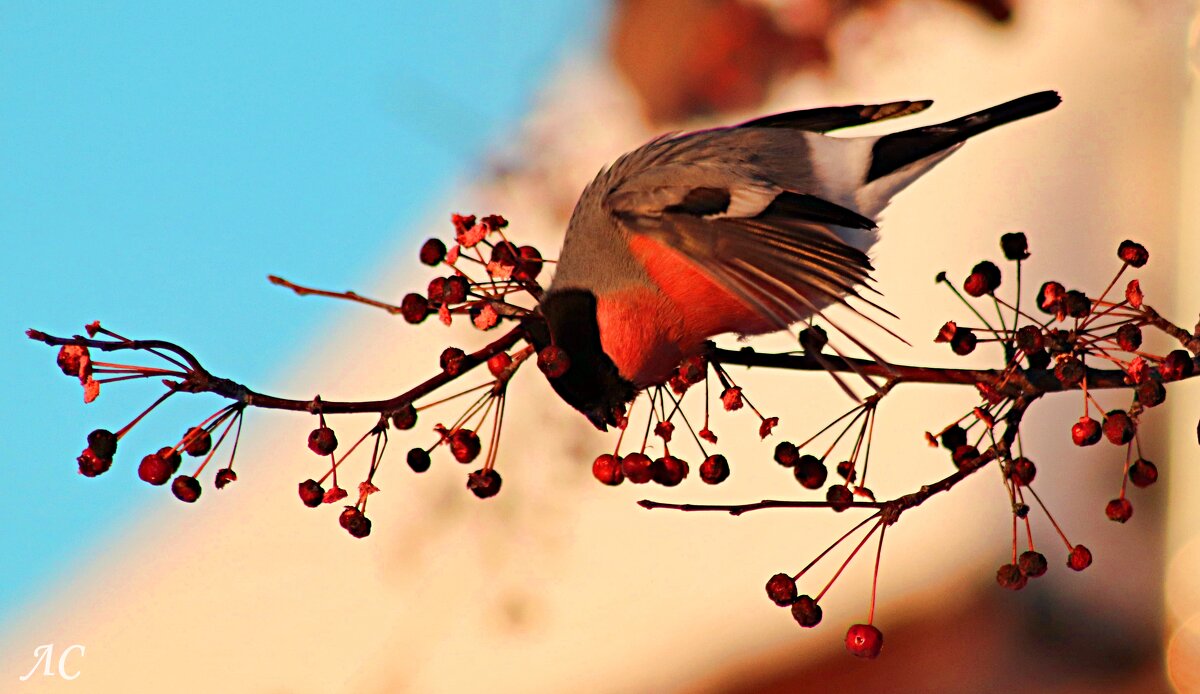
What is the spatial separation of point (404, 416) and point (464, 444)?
104 millimetres

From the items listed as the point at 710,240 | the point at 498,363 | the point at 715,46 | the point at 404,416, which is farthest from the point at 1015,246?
the point at 715,46

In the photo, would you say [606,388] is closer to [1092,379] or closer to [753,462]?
[1092,379]

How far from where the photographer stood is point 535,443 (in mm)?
3186

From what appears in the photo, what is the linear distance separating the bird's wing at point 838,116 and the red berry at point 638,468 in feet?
2.77

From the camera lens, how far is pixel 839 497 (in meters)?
1.29

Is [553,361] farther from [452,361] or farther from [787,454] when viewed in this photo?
[787,454]

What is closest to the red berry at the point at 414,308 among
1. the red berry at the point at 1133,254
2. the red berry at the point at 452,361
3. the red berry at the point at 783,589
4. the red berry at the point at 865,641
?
the red berry at the point at 452,361

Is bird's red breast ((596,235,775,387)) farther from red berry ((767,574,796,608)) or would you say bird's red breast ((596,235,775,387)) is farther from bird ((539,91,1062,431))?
red berry ((767,574,796,608))

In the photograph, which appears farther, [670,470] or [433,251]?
[433,251]

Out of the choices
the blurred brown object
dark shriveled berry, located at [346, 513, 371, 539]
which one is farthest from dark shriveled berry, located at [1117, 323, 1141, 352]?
the blurred brown object

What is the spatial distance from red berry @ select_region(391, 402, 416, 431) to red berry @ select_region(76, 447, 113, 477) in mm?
326

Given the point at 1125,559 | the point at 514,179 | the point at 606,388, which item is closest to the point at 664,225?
the point at 606,388

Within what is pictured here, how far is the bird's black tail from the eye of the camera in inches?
63.7

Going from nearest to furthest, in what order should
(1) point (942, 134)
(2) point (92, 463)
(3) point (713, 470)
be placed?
1. (2) point (92, 463)
2. (3) point (713, 470)
3. (1) point (942, 134)
